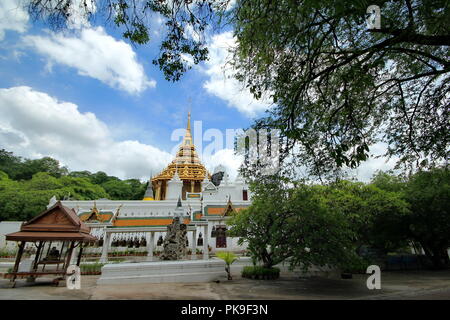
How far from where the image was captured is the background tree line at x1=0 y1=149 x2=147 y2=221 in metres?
28.5

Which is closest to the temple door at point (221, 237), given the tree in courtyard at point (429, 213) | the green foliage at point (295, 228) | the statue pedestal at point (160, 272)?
the green foliage at point (295, 228)

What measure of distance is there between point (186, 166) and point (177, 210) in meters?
26.4

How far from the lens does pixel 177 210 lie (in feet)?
45.9

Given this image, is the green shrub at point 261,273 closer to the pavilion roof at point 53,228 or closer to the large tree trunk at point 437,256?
the pavilion roof at point 53,228

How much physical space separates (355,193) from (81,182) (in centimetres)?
4189

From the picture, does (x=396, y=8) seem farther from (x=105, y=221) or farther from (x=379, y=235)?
(x=105, y=221)

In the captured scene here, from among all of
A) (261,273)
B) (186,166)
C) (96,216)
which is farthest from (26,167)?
(261,273)

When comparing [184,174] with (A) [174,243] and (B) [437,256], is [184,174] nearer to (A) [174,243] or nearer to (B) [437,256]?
(A) [174,243]

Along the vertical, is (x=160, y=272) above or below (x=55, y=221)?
below

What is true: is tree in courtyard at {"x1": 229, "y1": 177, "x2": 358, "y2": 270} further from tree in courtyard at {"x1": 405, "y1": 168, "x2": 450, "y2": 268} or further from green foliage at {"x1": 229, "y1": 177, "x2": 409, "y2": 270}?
tree in courtyard at {"x1": 405, "y1": 168, "x2": 450, "y2": 268}

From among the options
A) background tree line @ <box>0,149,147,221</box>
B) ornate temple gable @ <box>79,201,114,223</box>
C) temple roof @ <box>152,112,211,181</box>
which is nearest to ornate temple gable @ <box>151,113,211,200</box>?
temple roof @ <box>152,112,211,181</box>

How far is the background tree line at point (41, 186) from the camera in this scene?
28.5 meters

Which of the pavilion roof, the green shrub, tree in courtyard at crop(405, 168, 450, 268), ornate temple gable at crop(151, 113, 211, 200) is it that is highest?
ornate temple gable at crop(151, 113, 211, 200)

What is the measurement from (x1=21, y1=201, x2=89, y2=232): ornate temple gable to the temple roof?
28731 millimetres
